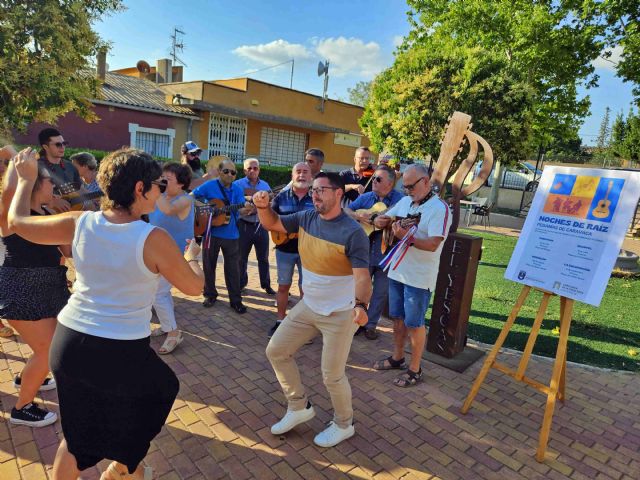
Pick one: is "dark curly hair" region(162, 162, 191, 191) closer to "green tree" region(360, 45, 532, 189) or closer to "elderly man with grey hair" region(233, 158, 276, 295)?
"elderly man with grey hair" region(233, 158, 276, 295)

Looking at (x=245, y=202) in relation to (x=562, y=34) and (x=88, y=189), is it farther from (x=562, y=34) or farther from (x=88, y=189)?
(x=562, y=34)

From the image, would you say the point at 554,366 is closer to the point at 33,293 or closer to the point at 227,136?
the point at 33,293

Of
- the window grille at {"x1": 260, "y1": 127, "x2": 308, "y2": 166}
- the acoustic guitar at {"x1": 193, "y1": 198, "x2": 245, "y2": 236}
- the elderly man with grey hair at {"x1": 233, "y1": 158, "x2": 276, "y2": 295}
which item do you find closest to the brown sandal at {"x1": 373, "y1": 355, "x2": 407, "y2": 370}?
the elderly man with grey hair at {"x1": 233, "y1": 158, "x2": 276, "y2": 295}

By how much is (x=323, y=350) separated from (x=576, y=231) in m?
2.27

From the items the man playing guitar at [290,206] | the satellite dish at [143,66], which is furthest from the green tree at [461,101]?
the satellite dish at [143,66]

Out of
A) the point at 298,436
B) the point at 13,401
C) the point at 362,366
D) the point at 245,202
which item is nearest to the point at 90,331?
the point at 298,436

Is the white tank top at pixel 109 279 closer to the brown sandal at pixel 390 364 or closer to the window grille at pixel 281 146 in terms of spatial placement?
the brown sandal at pixel 390 364

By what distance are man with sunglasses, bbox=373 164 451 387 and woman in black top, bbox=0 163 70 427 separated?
268cm

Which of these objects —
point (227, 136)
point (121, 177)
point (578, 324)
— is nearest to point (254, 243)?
point (121, 177)

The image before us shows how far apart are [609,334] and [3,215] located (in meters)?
7.20

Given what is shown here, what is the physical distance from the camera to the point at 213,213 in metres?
5.14

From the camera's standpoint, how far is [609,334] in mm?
5930

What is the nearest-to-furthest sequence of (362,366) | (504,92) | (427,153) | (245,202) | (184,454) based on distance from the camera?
(184,454) → (362,366) → (245,202) → (504,92) → (427,153)

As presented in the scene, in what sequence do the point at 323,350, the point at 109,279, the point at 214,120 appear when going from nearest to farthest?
the point at 109,279 < the point at 323,350 < the point at 214,120
